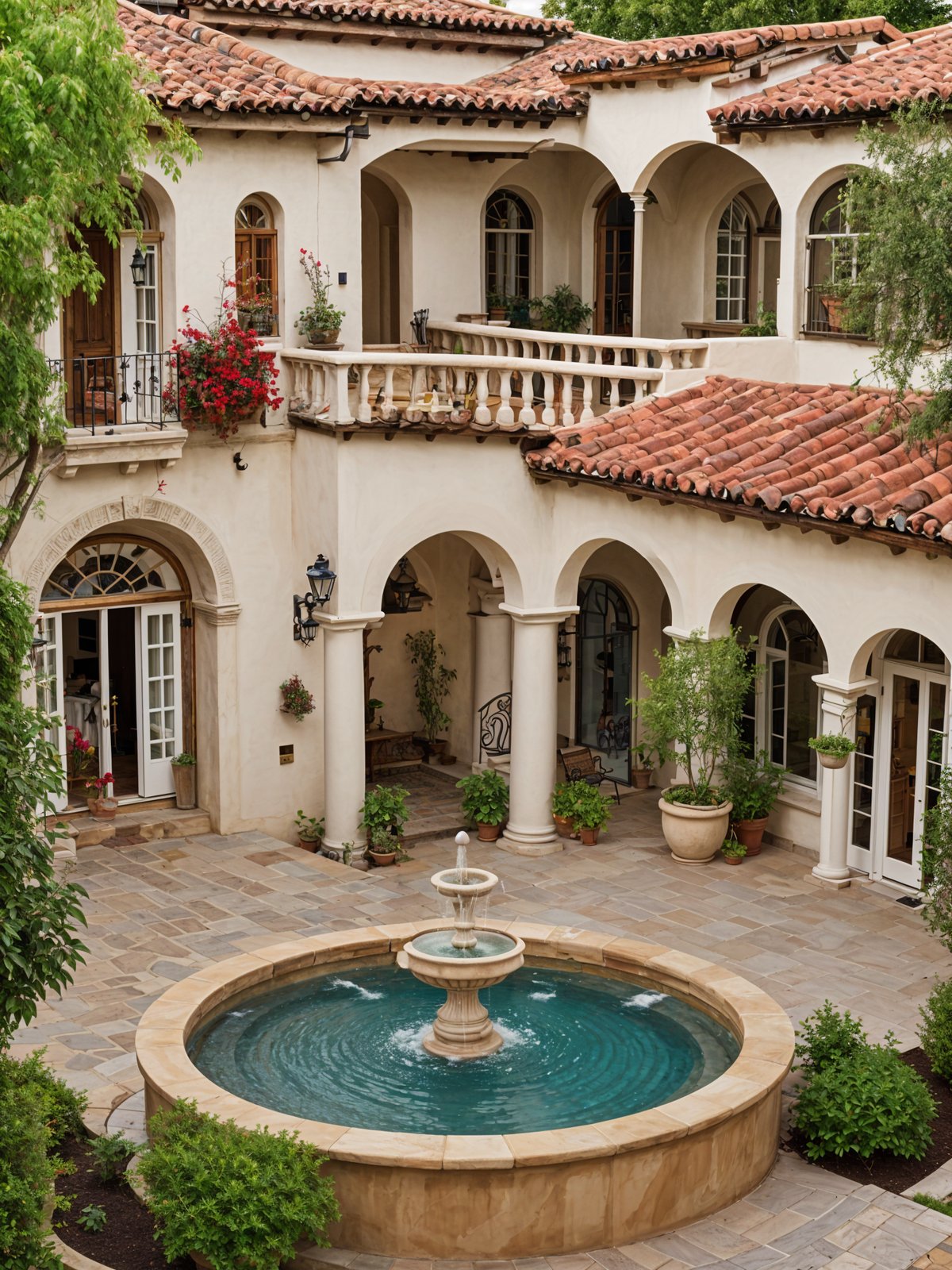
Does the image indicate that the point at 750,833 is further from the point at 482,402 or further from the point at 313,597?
the point at 482,402

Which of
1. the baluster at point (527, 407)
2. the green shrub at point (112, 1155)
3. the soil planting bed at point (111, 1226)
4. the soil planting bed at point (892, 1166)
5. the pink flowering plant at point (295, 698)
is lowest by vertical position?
the soil planting bed at point (892, 1166)

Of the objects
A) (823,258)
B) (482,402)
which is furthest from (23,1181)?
(823,258)

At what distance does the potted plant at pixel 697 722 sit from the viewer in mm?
18750

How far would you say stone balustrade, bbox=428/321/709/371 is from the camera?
2027 centimetres

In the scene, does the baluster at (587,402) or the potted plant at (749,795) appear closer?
the potted plant at (749,795)

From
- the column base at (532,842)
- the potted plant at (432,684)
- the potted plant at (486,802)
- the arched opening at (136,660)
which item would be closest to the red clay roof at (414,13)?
the arched opening at (136,660)

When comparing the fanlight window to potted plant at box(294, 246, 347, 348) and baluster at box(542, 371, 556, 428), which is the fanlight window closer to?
potted plant at box(294, 246, 347, 348)

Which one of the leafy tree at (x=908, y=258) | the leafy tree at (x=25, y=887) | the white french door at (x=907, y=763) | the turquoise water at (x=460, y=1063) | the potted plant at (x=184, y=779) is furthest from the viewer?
the potted plant at (x=184, y=779)

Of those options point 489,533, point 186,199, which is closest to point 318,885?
point 489,533

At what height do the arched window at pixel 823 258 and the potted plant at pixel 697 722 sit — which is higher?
the arched window at pixel 823 258

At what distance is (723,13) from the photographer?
3562cm

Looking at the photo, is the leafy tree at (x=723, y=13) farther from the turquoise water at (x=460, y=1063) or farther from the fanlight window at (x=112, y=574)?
the turquoise water at (x=460, y=1063)

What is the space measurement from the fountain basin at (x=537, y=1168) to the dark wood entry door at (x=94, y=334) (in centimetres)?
895

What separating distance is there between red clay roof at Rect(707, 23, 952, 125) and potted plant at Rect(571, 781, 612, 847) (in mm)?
7921
